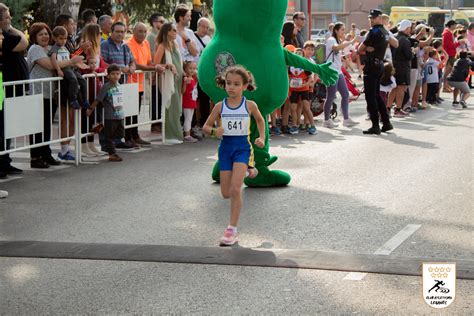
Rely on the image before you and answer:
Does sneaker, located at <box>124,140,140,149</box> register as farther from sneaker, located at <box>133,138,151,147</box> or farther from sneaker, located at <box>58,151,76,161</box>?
sneaker, located at <box>58,151,76,161</box>

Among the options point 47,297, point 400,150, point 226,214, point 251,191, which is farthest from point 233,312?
point 400,150

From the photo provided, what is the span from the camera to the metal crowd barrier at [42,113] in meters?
11.7

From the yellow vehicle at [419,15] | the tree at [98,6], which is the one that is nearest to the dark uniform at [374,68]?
the tree at [98,6]

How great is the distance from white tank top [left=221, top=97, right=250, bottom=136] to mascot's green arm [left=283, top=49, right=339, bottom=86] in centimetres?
284

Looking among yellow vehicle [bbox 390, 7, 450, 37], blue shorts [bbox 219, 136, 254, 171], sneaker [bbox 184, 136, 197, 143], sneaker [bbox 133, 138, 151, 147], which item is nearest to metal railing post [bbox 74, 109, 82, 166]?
sneaker [bbox 133, 138, 151, 147]

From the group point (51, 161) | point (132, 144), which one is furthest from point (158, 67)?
point (51, 161)

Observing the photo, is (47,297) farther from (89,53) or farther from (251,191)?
(89,53)

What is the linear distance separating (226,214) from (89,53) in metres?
4.77

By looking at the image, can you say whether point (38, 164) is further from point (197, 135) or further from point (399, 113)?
point (399, 113)

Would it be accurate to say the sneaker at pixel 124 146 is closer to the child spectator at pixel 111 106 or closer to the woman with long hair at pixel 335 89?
the child spectator at pixel 111 106

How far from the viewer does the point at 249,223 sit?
909cm

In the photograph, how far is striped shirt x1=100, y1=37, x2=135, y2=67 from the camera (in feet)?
46.5

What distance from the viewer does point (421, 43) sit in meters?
21.0

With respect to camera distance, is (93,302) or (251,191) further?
(251,191)
